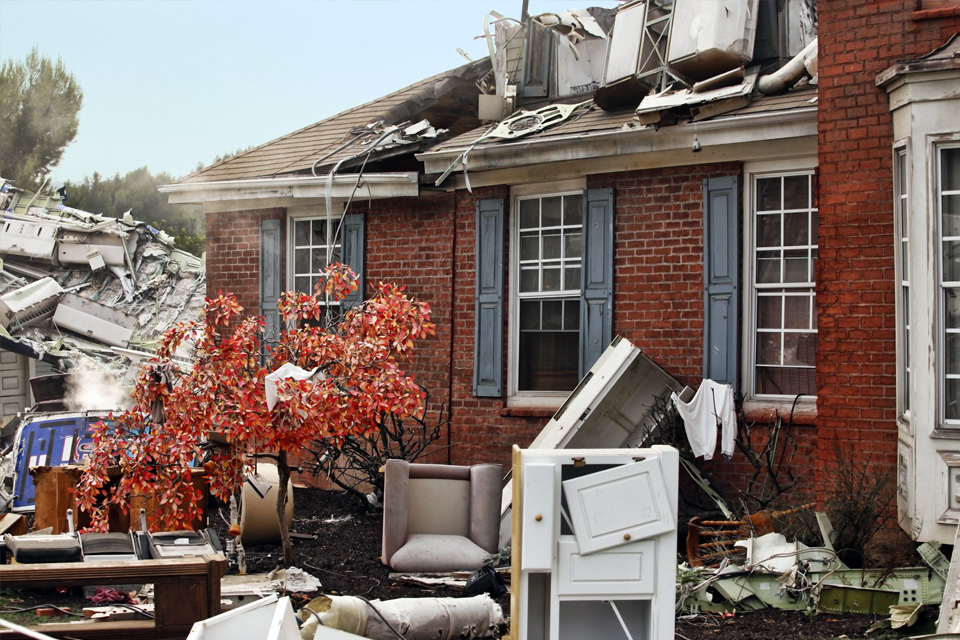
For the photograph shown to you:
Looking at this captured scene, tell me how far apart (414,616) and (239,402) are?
225 centimetres

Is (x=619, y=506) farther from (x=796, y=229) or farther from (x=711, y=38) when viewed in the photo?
(x=711, y=38)

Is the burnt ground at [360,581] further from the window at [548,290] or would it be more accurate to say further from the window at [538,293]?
the window at [548,290]

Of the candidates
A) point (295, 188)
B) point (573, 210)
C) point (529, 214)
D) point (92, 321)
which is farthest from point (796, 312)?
point (92, 321)

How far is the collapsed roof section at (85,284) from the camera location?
21062mm

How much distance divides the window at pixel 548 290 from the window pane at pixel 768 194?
6.02ft

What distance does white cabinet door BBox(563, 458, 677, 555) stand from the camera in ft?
17.8

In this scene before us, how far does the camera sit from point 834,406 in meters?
7.59

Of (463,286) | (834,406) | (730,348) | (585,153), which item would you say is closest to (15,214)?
(463,286)

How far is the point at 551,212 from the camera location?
10.4 metres

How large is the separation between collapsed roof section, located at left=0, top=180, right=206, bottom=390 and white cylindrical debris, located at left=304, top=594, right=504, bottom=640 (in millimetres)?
14585

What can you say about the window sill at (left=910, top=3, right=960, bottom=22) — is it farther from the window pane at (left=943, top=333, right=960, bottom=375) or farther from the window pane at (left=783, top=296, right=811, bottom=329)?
the window pane at (left=783, top=296, right=811, bottom=329)

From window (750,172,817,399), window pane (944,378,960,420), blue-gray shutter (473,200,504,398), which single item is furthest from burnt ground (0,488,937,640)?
window (750,172,817,399)

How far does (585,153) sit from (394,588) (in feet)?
14.5

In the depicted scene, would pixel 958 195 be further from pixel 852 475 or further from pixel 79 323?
pixel 79 323
